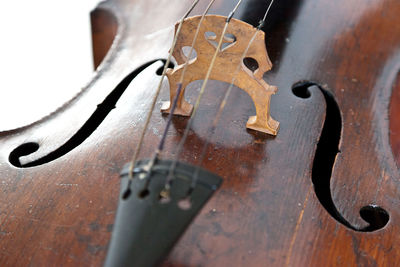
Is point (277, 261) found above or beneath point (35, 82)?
above

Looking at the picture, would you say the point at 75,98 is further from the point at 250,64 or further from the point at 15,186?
the point at 250,64

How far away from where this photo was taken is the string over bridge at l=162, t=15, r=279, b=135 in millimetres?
753

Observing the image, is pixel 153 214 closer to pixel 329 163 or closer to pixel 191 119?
pixel 191 119

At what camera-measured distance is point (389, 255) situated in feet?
2.30

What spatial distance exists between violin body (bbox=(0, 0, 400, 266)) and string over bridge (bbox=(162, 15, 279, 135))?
0.05 meters

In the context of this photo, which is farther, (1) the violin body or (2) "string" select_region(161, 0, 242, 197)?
(1) the violin body

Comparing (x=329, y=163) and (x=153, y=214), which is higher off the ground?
(x=153, y=214)

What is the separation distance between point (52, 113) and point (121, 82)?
0.52 feet

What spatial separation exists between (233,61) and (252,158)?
17 centimetres

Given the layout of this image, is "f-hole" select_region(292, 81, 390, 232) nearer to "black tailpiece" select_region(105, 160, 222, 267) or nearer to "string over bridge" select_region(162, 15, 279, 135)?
"string over bridge" select_region(162, 15, 279, 135)

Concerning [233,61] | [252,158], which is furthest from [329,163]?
[233,61]

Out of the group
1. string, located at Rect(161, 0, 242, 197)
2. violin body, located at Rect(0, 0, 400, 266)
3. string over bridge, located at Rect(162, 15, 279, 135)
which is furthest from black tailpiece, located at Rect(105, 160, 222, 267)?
string over bridge, located at Rect(162, 15, 279, 135)

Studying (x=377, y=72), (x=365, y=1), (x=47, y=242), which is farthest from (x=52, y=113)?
(x=365, y=1)

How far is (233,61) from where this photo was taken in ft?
2.56
